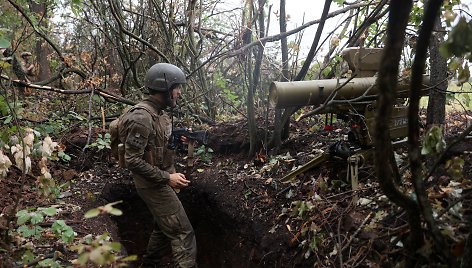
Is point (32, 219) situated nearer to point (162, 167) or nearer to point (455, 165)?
point (162, 167)

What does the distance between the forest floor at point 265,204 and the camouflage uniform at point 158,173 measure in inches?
19.8

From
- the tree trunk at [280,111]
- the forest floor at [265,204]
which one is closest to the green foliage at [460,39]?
the forest floor at [265,204]

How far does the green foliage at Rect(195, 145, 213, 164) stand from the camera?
Result: 631cm

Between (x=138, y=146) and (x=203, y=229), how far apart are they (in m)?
2.29

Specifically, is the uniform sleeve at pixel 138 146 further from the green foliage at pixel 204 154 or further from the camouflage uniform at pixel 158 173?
the green foliage at pixel 204 154

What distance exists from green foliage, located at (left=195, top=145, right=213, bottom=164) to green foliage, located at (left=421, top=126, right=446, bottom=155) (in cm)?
430

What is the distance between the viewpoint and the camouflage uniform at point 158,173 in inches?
150

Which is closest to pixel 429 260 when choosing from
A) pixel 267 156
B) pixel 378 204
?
pixel 378 204

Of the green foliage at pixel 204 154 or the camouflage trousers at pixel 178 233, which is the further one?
the green foliage at pixel 204 154

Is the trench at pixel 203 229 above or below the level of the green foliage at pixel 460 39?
below

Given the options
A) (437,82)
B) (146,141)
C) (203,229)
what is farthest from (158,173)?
(437,82)

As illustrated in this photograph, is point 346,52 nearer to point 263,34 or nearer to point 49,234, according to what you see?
point 263,34

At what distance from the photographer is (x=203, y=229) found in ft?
18.6

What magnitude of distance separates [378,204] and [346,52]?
4.98ft
